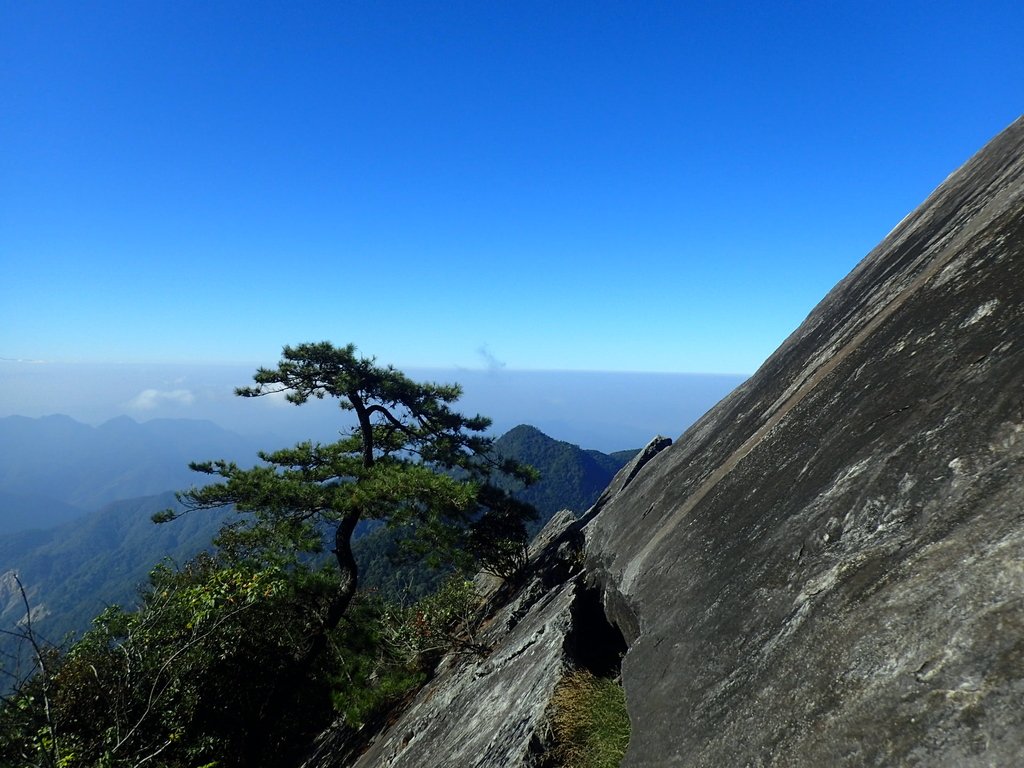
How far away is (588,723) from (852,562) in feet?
11.0

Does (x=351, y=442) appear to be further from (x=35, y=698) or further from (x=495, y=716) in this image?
(x=495, y=716)

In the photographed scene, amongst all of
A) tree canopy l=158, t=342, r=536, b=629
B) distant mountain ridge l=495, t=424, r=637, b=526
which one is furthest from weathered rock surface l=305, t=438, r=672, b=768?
distant mountain ridge l=495, t=424, r=637, b=526

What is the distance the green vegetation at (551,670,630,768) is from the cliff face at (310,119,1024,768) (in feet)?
0.67

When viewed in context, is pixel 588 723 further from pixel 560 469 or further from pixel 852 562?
pixel 560 469

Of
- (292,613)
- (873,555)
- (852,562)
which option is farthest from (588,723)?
(292,613)

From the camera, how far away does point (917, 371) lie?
403 cm

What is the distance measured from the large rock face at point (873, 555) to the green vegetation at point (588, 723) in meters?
0.72

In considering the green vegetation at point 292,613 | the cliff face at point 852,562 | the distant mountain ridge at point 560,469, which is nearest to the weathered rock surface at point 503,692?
the cliff face at point 852,562

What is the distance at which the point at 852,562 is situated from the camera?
3240mm

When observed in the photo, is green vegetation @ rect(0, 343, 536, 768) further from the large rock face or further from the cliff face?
the large rock face

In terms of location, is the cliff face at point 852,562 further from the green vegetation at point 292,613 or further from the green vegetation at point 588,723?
the green vegetation at point 292,613

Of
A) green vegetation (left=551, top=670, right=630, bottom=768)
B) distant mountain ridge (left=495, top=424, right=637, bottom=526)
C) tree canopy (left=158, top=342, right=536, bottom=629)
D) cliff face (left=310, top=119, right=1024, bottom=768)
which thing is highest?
tree canopy (left=158, top=342, right=536, bottom=629)

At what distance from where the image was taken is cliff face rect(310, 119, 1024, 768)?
243 cm

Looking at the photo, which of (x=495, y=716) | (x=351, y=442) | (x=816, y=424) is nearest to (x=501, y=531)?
(x=351, y=442)
